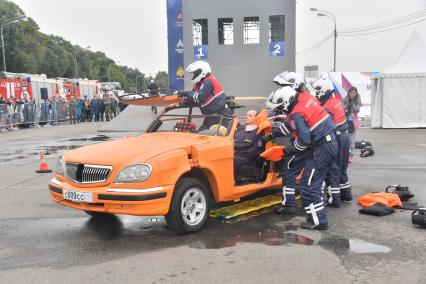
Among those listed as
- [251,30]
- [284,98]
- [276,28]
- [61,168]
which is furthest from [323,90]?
[251,30]

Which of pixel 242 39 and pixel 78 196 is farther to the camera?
pixel 242 39

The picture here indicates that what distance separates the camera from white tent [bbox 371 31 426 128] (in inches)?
813

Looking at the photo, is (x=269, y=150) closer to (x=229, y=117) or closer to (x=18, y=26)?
(x=229, y=117)

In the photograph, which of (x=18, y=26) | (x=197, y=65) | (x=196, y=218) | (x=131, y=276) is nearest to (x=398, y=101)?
(x=197, y=65)

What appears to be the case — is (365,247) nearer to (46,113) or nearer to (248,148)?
(248,148)

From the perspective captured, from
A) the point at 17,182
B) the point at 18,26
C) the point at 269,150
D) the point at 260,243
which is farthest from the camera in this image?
the point at 18,26

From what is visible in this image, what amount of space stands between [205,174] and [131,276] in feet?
5.98

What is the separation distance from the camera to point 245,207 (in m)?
6.57

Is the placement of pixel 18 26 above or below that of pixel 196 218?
above

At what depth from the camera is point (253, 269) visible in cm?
439

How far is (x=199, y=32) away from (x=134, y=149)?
24733 millimetres

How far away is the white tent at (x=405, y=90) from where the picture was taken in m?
20.6

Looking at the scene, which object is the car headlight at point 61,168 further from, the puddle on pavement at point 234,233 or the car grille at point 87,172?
the puddle on pavement at point 234,233

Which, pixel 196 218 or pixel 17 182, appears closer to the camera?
pixel 196 218
